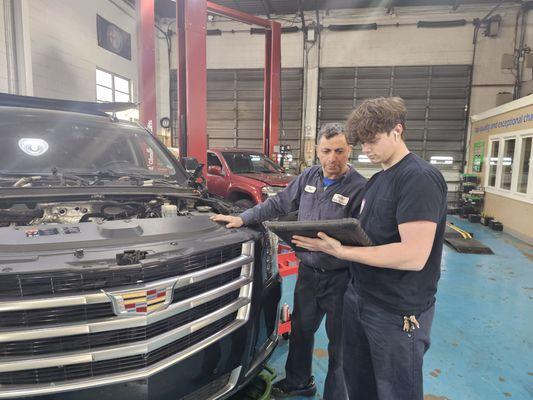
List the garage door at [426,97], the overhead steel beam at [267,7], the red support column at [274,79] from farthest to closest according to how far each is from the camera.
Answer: the garage door at [426,97] → the overhead steel beam at [267,7] → the red support column at [274,79]

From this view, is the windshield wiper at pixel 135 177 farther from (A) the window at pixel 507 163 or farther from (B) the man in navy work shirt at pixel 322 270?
(A) the window at pixel 507 163

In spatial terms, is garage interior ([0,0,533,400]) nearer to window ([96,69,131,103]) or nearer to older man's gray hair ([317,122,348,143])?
window ([96,69,131,103])

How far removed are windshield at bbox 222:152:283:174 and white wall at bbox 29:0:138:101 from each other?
441cm

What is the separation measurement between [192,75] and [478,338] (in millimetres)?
4465

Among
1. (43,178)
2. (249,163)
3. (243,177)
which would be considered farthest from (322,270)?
(249,163)

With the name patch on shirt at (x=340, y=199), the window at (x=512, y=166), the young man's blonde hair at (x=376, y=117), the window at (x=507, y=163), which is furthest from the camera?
the window at (x=507, y=163)

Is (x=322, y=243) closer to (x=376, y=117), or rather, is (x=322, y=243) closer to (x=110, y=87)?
(x=376, y=117)

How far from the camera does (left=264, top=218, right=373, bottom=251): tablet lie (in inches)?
49.8

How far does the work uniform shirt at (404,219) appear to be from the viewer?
1.31 meters

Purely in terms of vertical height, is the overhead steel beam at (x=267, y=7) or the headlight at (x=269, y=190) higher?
the overhead steel beam at (x=267, y=7)

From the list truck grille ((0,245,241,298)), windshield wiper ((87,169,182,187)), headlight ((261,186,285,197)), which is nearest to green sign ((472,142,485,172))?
headlight ((261,186,285,197))

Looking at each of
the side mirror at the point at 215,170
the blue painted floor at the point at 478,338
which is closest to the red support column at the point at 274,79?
the side mirror at the point at 215,170

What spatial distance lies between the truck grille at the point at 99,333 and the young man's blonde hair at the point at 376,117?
85cm

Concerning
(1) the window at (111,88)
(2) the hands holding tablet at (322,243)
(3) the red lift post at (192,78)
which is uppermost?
(1) the window at (111,88)
